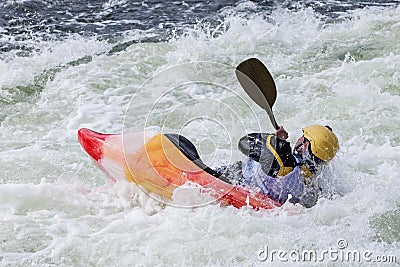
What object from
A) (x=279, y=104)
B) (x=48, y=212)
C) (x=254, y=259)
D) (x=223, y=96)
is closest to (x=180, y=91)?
(x=223, y=96)

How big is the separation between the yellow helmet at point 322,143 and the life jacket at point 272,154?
6.6 inches

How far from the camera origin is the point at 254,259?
4.34 meters

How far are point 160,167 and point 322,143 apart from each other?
1194mm

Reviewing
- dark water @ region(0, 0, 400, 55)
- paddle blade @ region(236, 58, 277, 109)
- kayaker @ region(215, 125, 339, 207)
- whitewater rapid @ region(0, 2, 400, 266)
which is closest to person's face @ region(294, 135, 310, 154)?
kayaker @ region(215, 125, 339, 207)

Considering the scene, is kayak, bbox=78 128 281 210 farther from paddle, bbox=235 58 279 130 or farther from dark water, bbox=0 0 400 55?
dark water, bbox=0 0 400 55

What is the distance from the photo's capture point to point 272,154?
460cm

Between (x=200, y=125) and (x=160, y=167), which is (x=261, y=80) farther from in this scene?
(x=200, y=125)

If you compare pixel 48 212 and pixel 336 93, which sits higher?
pixel 48 212

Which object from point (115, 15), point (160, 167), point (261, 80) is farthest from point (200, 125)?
point (115, 15)

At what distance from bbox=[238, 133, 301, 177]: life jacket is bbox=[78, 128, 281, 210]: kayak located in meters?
0.22

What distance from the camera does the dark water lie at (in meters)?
9.19

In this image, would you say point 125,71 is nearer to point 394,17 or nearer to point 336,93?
point 336,93

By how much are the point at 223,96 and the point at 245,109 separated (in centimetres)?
52

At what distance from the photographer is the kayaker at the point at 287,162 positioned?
461cm
